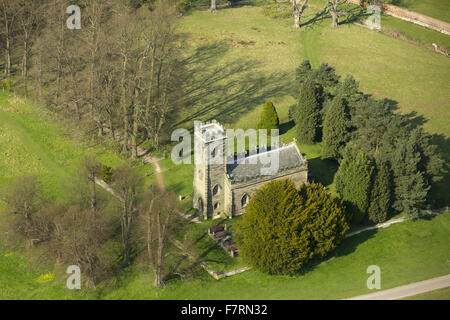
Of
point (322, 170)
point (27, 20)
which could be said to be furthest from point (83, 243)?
point (27, 20)

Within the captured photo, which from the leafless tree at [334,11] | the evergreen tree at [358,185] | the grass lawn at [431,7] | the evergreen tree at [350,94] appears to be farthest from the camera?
the grass lawn at [431,7]

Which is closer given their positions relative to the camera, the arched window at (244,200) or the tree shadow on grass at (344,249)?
the tree shadow on grass at (344,249)

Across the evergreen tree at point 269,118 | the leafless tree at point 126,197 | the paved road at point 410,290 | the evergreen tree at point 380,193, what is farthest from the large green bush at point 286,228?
the evergreen tree at point 269,118

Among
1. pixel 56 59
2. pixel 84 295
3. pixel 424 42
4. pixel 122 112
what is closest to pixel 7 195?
pixel 84 295

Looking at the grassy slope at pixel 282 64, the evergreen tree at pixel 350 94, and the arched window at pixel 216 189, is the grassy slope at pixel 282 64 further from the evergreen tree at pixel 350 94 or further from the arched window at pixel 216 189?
the arched window at pixel 216 189

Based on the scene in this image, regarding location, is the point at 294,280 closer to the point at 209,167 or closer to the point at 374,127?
the point at 209,167

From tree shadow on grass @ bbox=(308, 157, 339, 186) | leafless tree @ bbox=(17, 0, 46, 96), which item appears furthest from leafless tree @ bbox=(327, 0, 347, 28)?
leafless tree @ bbox=(17, 0, 46, 96)

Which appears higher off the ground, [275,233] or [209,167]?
[209,167]

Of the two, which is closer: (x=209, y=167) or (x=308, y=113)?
(x=209, y=167)
